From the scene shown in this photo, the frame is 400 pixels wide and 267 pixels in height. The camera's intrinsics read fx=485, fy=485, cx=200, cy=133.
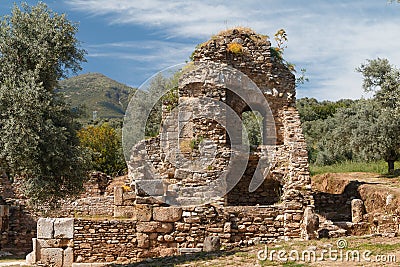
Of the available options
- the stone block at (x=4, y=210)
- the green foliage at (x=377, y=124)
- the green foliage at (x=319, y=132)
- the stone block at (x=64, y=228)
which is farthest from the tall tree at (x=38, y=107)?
the green foliage at (x=319, y=132)

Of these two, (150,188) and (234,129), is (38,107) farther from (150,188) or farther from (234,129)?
(234,129)

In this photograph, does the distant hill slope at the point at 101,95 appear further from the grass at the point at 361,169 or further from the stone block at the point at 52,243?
the stone block at the point at 52,243

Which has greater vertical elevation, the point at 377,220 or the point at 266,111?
the point at 266,111

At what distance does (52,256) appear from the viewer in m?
12.8

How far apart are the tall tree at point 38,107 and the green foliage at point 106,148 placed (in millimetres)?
21867

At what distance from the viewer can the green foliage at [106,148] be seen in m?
34.8

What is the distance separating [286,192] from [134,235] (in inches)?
182

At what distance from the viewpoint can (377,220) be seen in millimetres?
13211

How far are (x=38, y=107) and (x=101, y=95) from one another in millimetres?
83471

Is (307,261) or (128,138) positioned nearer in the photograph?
(307,261)

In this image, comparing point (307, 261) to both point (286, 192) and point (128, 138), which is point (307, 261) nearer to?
point (286, 192)

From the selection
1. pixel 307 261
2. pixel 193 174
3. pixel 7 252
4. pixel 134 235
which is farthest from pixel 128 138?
A: pixel 307 261

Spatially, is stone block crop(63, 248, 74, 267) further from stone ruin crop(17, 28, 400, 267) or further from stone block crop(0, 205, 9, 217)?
stone block crop(0, 205, 9, 217)

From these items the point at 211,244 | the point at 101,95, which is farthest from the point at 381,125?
the point at 101,95
